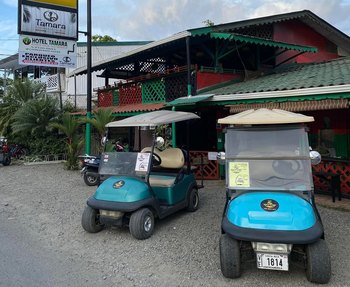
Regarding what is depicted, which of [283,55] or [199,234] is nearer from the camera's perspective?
[199,234]

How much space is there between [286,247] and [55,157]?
48.2 feet

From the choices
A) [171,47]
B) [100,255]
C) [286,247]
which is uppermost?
[171,47]

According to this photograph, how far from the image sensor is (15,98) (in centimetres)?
1808

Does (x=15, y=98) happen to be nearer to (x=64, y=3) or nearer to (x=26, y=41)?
(x=26, y=41)

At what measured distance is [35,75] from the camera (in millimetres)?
27203

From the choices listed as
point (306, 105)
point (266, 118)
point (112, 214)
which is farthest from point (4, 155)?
point (266, 118)

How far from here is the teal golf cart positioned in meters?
5.39

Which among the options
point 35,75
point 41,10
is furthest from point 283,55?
point 35,75

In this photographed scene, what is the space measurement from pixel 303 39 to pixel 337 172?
7763mm

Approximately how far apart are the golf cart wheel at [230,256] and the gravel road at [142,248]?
14cm

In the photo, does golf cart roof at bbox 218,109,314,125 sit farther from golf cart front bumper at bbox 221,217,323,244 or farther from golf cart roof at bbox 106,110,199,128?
golf cart roof at bbox 106,110,199,128

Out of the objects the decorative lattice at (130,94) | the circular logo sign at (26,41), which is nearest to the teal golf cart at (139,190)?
the decorative lattice at (130,94)

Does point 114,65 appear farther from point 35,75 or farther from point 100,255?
point 35,75

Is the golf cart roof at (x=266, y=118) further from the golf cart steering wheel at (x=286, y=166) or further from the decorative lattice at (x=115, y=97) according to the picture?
the decorative lattice at (x=115, y=97)
